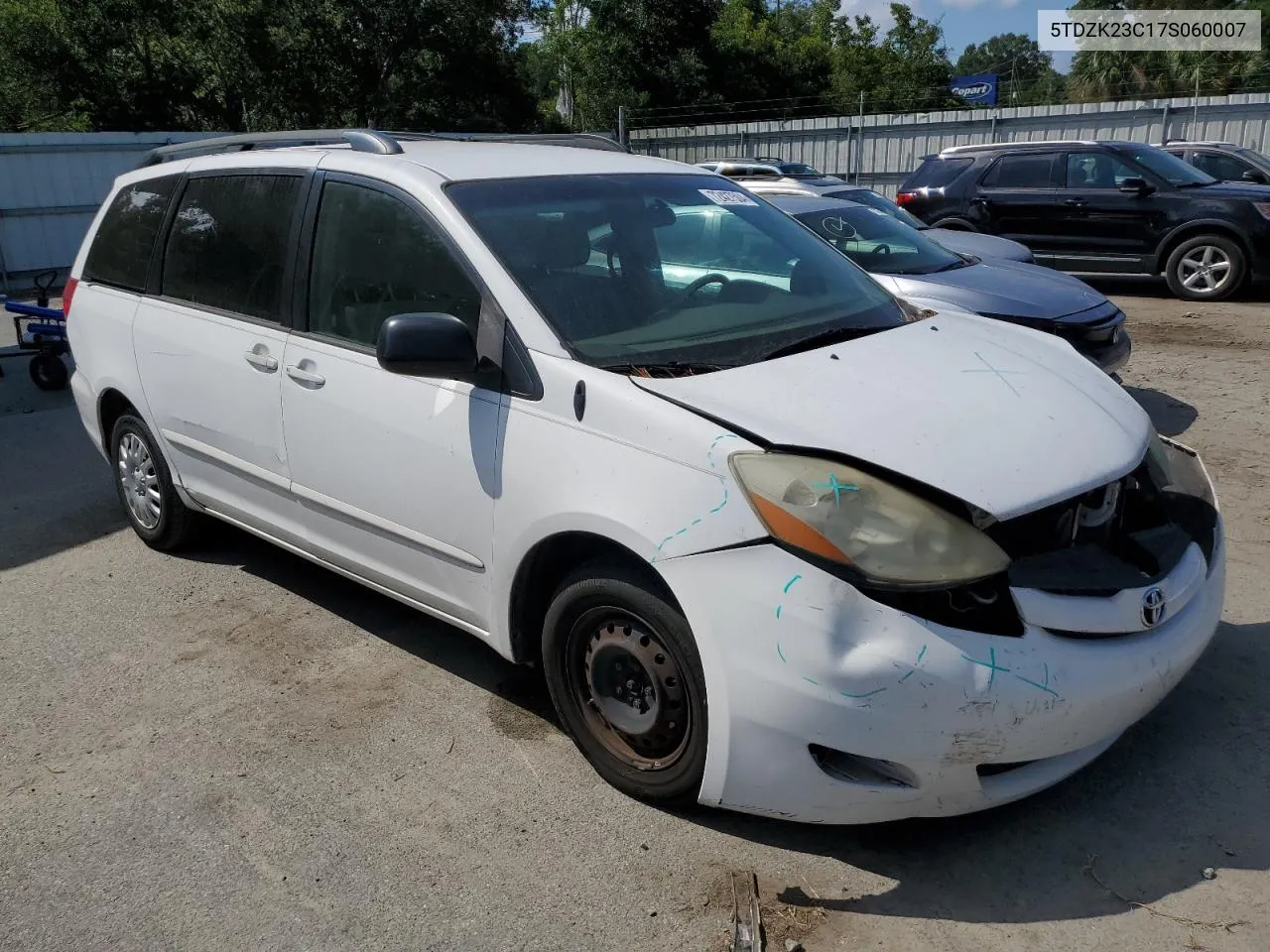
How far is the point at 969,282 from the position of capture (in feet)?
24.4

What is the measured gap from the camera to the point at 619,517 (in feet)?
9.59

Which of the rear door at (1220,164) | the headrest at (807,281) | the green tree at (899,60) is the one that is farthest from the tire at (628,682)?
the green tree at (899,60)

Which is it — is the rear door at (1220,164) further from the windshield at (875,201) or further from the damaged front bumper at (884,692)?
the damaged front bumper at (884,692)

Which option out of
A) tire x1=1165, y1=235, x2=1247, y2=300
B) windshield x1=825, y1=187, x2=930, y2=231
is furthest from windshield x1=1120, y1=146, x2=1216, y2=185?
windshield x1=825, y1=187, x2=930, y2=231

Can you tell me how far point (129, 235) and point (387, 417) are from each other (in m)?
2.31

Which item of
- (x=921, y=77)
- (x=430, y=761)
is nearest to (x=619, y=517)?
(x=430, y=761)

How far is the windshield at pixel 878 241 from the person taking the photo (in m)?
7.91

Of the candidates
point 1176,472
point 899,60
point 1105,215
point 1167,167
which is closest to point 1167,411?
point 1176,472

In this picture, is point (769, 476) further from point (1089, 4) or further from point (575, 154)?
point (1089, 4)

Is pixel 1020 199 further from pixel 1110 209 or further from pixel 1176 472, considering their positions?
pixel 1176 472

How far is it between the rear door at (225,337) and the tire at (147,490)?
23cm

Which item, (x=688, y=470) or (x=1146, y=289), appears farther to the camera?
(x=1146, y=289)

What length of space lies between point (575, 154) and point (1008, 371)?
72.4 inches

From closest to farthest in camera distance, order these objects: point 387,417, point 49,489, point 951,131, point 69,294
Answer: point 387,417, point 69,294, point 49,489, point 951,131
